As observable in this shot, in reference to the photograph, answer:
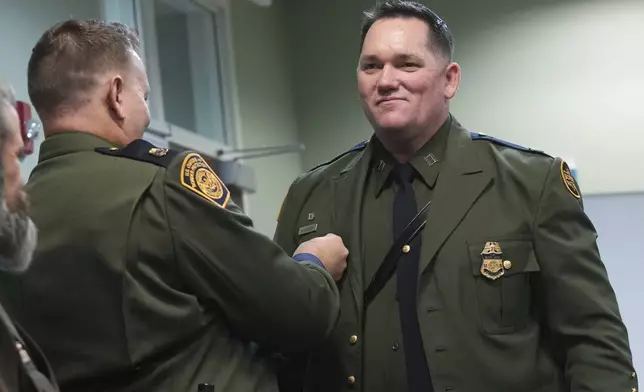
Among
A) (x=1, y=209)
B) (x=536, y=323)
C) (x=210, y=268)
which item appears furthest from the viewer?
(x=536, y=323)

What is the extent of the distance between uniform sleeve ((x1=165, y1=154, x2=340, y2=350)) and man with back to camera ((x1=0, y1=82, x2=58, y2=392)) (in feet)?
0.75

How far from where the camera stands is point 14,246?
1.03m

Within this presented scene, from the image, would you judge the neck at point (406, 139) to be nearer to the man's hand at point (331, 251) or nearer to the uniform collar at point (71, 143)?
the man's hand at point (331, 251)

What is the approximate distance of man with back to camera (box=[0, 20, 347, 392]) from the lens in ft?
3.89

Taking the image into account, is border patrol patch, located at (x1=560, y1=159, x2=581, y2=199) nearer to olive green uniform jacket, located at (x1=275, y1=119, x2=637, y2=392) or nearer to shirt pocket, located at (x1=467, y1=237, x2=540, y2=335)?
olive green uniform jacket, located at (x1=275, y1=119, x2=637, y2=392)

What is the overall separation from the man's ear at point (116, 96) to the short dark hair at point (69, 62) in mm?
23

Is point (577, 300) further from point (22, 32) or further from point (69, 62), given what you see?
point (22, 32)

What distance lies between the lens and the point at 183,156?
4.15 feet

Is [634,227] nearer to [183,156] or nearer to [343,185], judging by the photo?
[343,185]

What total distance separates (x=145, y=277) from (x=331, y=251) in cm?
44

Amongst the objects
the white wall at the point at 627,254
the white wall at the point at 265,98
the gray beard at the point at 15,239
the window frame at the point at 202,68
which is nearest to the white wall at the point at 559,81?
the white wall at the point at 627,254

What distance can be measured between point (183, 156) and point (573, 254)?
2.38ft

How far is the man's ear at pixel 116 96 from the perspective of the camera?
1.31 meters

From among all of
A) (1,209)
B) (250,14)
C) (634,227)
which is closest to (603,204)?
(634,227)
